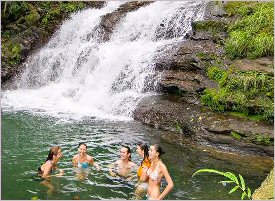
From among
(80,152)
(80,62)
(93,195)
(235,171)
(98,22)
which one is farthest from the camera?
(98,22)

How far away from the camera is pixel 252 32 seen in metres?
13.4

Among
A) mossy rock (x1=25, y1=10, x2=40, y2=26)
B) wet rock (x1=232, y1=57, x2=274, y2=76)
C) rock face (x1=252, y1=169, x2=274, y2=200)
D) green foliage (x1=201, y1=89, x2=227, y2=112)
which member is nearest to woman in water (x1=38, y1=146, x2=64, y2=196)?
rock face (x1=252, y1=169, x2=274, y2=200)

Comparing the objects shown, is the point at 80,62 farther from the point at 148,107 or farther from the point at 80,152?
the point at 80,152

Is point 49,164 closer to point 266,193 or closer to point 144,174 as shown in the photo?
point 144,174

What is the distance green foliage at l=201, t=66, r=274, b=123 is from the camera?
11367mm

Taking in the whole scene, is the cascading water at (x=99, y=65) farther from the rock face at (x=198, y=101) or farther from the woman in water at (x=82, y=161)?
the woman in water at (x=82, y=161)

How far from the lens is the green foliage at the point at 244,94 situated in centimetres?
1137

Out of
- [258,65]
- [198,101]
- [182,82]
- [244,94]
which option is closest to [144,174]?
[244,94]

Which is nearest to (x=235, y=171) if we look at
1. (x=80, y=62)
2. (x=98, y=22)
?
(x=80, y=62)

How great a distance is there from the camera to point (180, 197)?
7590 millimetres

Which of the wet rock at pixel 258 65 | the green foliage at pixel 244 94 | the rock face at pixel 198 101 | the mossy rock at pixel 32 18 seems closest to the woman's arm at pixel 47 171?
the rock face at pixel 198 101

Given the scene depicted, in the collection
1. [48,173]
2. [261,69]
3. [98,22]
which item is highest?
[98,22]

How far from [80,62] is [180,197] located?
37.6 ft

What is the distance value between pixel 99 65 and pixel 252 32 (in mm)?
6743
